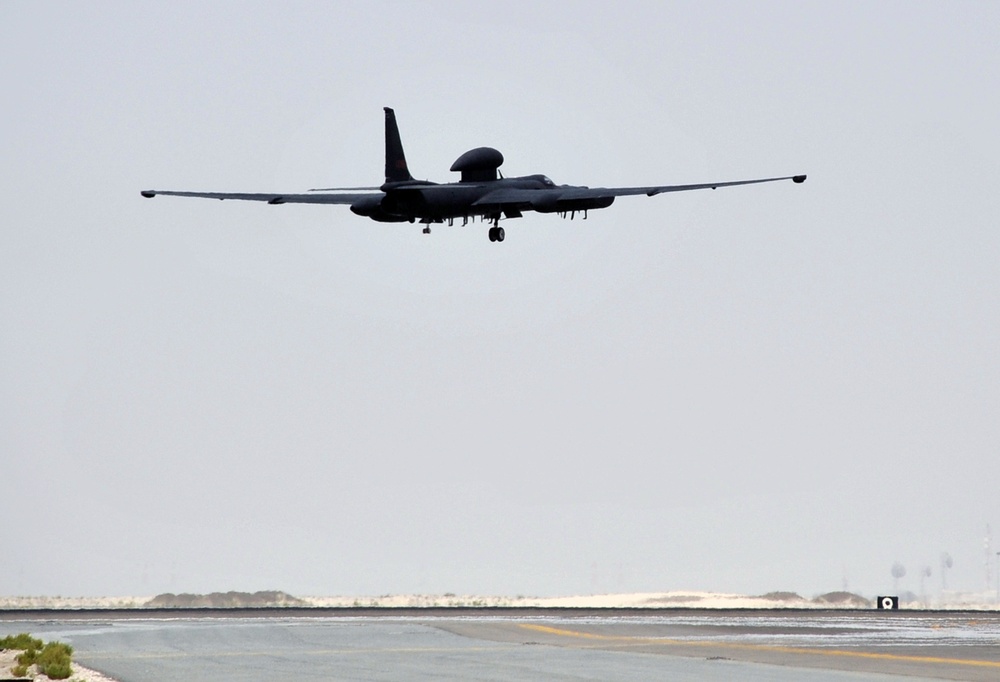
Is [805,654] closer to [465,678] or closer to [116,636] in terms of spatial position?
[465,678]

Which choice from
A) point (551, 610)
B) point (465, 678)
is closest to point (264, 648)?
point (465, 678)

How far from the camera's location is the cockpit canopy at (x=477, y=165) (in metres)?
60.9

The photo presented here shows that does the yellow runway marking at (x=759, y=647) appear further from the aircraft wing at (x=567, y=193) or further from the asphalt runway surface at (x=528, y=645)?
the aircraft wing at (x=567, y=193)

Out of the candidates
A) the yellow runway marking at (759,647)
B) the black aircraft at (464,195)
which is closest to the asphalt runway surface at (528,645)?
the yellow runway marking at (759,647)

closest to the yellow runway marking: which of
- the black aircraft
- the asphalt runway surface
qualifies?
the asphalt runway surface

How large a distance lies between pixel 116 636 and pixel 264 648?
9.86m

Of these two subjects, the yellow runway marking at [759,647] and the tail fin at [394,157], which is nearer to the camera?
the yellow runway marking at [759,647]

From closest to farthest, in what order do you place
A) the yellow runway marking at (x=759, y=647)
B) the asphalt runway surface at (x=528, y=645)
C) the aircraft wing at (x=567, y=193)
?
1. the asphalt runway surface at (x=528, y=645)
2. the yellow runway marking at (x=759, y=647)
3. the aircraft wing at (x=567, y=193)

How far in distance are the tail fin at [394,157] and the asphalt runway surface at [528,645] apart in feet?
61.6

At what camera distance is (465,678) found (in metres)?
Result: 33.5

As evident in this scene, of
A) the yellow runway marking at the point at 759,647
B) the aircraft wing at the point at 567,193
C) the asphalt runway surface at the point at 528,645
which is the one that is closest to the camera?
the asphalt runway surface at the point at 528,645

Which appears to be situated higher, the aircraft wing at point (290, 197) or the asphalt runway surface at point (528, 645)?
the aircraft wing at point (290, 197)

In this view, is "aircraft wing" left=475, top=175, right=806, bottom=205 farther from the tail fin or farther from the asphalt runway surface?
the asphalt runway surface

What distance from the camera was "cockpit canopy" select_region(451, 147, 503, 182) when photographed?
200 ft
